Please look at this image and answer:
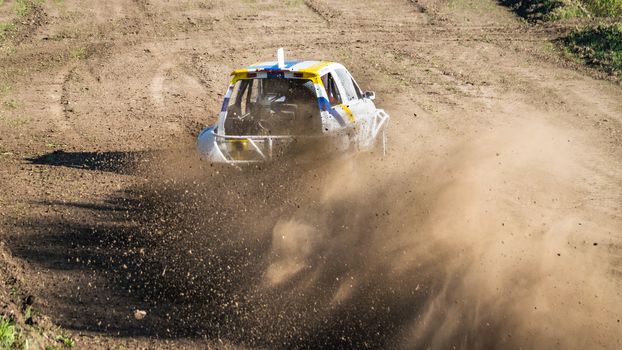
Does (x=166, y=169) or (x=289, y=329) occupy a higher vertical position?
(x=289, y=329)

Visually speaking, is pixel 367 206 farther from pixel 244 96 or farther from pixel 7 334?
pixel 7 334

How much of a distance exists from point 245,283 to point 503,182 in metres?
4.56

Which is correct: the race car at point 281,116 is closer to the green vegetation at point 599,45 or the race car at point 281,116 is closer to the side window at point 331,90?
the side window at point 331,90

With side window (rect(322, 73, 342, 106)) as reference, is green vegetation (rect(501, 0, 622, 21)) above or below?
below

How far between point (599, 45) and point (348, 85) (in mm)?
11372

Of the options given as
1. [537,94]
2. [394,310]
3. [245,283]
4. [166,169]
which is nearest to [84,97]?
[166,169]

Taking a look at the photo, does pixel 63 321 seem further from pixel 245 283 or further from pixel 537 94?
pixel 537 94

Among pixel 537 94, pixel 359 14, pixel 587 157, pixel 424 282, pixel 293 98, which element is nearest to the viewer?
pixel 424 282

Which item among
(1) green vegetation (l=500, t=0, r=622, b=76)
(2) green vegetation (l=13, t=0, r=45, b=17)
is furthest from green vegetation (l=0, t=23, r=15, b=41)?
(1) green vegetation (l=500, t=0, r=622, b=76)

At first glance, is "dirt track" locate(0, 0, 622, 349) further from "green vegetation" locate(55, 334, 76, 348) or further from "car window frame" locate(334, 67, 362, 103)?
"car window frame" locate(334, 67, 362, 103)

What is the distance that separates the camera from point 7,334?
5.75 meters

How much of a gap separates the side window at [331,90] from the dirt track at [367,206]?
3.03 ft

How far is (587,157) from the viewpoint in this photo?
1221 cm

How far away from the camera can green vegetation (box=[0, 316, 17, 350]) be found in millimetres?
5621
